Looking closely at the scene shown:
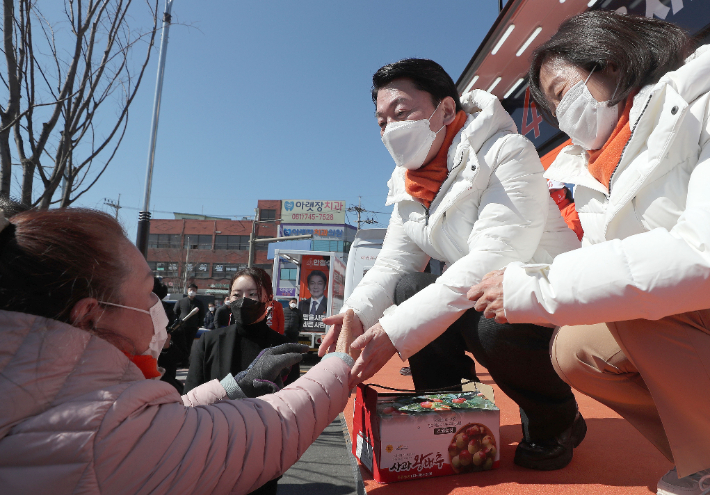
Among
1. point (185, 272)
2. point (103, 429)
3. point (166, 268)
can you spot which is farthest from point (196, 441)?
point (166, 268)

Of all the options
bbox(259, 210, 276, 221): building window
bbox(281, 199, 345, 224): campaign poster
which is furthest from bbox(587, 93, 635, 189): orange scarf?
bbox(259, 210, 276, 221): building window

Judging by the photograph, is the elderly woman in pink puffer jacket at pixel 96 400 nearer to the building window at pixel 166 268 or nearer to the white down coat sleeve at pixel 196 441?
the white down coat sleeve at pixel 196 441

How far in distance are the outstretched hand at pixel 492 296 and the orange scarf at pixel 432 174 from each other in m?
0.75

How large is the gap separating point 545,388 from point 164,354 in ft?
11.3

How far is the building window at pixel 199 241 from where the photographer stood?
52.1 metres

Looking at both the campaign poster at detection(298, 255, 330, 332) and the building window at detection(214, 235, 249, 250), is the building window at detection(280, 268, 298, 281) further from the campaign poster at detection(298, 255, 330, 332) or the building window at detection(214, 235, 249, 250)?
the building window at detection(214, 235, 249, 250)

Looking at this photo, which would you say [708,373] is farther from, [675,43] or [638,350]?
[675,43]

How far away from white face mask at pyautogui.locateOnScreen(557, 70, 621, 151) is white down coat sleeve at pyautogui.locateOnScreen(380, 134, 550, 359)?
0.28 m

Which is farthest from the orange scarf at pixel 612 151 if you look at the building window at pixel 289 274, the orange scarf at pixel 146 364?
the building window at pixel 289 274

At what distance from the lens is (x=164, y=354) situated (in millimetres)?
4094

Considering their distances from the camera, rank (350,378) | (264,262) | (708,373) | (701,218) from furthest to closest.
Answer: (264,262)
(350,378)
(708,373)
(701,218)

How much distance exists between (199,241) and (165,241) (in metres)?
3.58

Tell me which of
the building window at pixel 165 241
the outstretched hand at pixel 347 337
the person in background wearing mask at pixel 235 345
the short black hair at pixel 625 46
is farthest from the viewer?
the building window at pixel 165 241

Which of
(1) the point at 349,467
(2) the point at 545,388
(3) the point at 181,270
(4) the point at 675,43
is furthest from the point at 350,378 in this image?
(3) the point at 181,270
